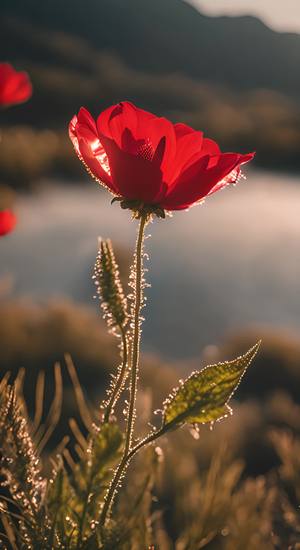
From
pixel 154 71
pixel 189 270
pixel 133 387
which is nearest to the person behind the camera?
pixel 133 387

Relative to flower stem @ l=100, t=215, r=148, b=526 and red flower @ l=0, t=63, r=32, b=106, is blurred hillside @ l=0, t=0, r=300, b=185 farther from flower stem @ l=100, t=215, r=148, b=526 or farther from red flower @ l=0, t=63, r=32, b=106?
flower stem @ l=100, t=215, r=148, b=526

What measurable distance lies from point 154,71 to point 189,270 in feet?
23.2

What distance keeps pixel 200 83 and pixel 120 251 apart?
687cm

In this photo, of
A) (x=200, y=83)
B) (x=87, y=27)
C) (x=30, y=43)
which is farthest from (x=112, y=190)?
(x=87, y=27)

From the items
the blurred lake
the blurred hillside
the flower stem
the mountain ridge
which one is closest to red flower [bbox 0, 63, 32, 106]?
the flower stem

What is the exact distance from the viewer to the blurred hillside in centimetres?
598

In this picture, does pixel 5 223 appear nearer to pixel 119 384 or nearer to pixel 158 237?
pixel 119 384

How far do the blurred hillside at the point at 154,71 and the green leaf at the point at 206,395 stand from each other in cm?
410

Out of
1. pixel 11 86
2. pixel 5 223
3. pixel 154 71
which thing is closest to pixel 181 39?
pixel 154 71

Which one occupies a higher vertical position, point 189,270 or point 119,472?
point 189,270

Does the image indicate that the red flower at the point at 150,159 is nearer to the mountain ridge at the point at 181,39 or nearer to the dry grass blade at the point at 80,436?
the dry grass blade at the point at 80,436

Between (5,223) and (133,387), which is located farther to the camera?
(5,223)

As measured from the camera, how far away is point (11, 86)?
0.46 m

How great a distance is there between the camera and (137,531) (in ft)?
1.22
